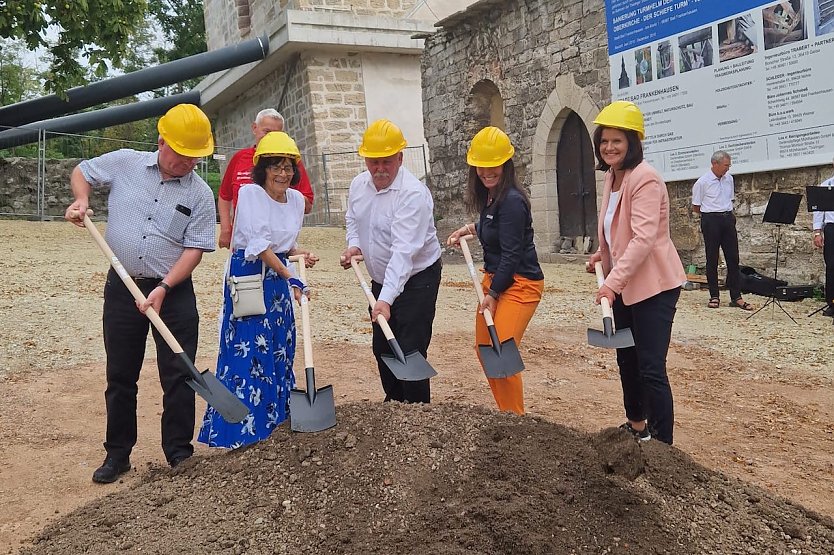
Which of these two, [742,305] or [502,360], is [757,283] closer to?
[742,305]

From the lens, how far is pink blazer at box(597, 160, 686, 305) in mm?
3268

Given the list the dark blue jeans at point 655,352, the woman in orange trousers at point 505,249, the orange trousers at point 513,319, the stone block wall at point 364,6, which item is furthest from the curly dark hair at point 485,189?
the stone block wall at point 364,6

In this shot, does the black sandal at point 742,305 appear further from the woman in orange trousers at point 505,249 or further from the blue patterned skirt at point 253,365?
the blue patterned skirt at point 253,365

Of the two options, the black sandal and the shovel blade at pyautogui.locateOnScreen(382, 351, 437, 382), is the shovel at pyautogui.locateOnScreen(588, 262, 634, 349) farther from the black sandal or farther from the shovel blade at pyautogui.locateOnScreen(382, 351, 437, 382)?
the black sandal

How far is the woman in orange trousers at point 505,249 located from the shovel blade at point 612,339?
0.51 m

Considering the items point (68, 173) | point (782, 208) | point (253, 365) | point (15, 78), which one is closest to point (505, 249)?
point (253, 365)

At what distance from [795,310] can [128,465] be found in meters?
7.34

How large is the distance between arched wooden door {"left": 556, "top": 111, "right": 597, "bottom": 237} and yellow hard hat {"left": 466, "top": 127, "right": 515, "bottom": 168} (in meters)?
8.44

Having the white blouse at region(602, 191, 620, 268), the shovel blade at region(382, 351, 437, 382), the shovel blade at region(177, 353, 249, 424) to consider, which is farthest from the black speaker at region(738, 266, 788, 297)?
the shovel blade at region(177, 353, 249, 424)

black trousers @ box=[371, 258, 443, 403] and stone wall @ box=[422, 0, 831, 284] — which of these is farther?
stone wall @ box=[422, 0, 831, 284]

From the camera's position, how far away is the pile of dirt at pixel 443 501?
7.88ft

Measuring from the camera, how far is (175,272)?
348 centimetres

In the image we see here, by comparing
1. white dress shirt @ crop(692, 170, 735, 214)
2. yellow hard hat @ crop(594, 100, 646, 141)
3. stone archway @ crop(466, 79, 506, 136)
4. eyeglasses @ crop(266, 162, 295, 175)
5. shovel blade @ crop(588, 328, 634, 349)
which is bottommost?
shovel blade @ crop(588, 328, 634, 349)

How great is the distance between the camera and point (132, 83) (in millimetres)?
15211
